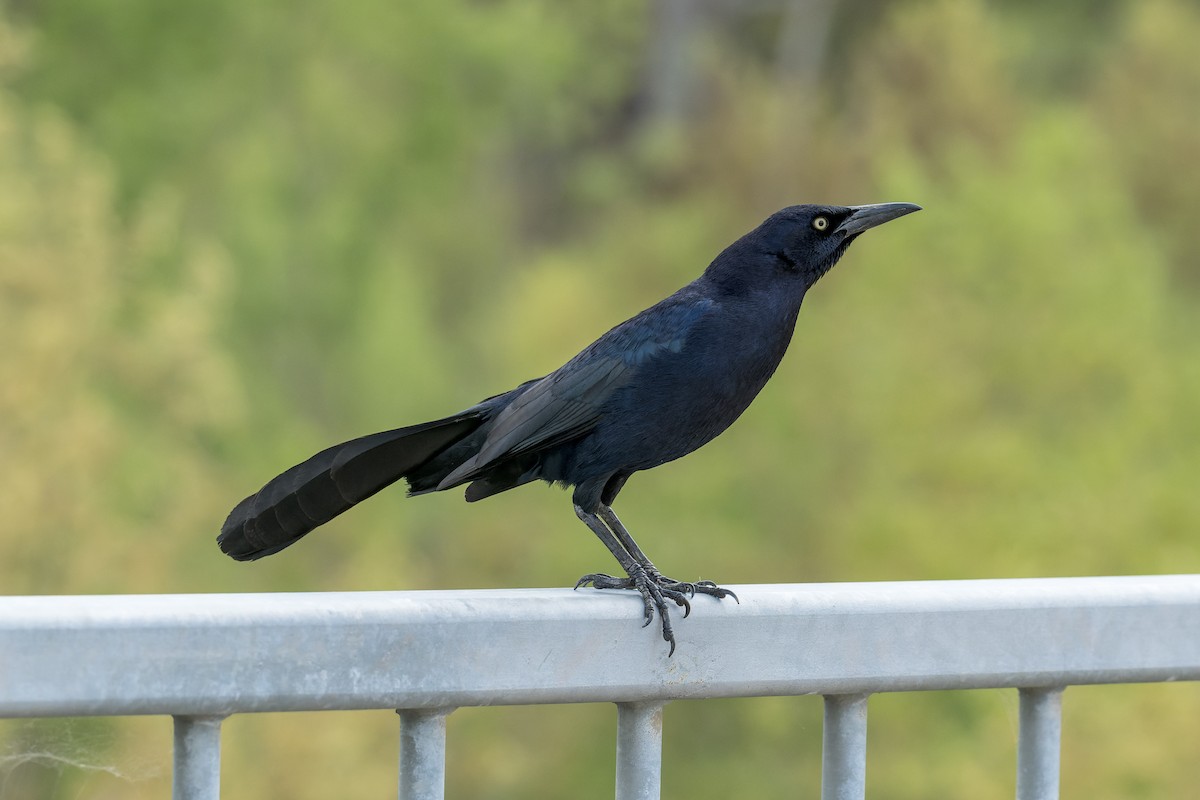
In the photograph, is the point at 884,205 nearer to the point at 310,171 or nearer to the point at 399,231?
the point at 310,171

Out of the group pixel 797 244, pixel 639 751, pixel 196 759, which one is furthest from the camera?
pixel 797 244

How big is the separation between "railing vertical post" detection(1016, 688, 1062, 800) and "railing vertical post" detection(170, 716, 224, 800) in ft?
3.54

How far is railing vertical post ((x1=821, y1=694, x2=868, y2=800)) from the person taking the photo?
2.12 m

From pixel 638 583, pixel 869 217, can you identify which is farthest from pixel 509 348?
pixel 638 583

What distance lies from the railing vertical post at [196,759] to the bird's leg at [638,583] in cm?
56

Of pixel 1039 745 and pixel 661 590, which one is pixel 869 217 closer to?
pixel 661 590

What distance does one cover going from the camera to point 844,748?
6.99 feet

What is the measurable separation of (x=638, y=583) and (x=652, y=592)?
1.09ft

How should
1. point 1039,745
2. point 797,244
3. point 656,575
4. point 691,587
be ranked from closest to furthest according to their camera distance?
point 1039,745 < point 691,587 < point 656,575 < point 797,244

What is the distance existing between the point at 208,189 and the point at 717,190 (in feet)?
58.7

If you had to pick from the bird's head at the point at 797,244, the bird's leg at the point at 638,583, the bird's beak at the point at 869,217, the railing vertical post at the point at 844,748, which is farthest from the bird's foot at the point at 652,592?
the bird's beak at the point at 869,217

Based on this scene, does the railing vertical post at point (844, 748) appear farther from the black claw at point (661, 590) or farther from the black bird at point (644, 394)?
the black bird at point (644, 394)

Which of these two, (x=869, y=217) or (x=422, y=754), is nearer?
(x=422, y=754)

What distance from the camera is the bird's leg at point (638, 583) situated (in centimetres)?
A: 212
